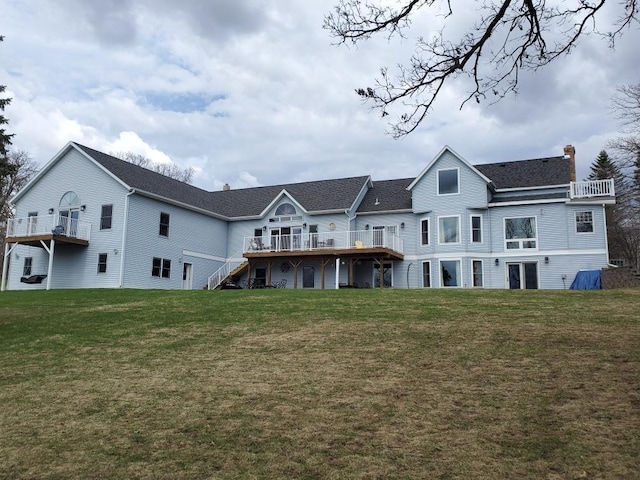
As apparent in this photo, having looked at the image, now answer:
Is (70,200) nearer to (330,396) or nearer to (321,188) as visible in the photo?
(321,188)

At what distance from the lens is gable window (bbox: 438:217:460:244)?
27.0 m

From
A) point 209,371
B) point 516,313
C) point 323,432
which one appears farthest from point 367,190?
point 323,432

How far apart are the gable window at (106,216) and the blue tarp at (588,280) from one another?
73.6 feet

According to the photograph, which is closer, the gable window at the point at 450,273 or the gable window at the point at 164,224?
the gable window at the point at 450,273

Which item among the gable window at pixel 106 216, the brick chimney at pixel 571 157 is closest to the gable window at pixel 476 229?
the brick chimney at pixel 571 157

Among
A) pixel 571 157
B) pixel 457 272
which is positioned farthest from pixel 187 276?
pixel 571 157

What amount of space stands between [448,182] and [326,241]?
706 cm

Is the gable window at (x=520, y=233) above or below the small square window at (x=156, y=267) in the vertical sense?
above

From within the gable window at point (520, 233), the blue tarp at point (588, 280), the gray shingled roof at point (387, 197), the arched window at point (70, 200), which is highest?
the gray shingled roof at point (387, 197)

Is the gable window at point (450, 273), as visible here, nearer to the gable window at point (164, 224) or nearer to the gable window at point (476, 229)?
the gable window at point (476, 229)

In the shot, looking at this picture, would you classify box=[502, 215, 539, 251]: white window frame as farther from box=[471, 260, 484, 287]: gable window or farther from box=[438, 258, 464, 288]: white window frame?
box=[438, 258, 464, 288]: white window frame

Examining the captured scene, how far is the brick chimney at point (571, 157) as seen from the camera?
27397 millimetres

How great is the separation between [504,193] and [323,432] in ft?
79.5

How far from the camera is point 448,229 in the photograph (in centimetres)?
2719
